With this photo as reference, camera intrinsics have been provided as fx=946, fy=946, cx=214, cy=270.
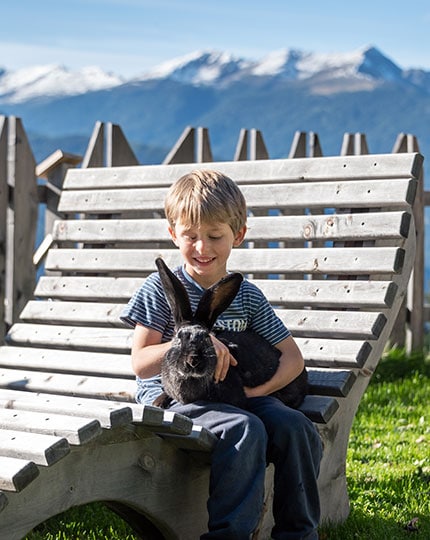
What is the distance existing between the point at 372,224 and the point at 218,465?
159 centimetres

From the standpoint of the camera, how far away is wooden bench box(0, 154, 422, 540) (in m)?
2.87

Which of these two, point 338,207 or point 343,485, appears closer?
point 343,485

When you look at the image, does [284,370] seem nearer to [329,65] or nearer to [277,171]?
[277,171]

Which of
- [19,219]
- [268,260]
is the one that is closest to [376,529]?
[268,260]

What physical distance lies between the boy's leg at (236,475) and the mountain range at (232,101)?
117288mm

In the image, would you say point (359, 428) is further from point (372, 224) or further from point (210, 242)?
point (210, 242)

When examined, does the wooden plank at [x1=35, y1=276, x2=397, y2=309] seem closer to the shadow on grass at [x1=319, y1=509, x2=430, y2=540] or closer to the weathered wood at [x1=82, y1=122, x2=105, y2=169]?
the shadow on grass at [x1=319, y1=509, x2=430, y2=540]

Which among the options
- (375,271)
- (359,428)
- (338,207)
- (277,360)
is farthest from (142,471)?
(359,428)

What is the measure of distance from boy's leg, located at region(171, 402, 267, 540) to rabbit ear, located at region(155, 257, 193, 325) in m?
0.36

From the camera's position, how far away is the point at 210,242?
3459mm

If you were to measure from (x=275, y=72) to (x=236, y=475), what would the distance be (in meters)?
149

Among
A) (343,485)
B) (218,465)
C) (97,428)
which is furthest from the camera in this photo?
(343,485)

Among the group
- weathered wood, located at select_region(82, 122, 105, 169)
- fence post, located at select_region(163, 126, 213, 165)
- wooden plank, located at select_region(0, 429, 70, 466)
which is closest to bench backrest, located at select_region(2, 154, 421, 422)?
wooden plank, located at select_region(0, 429, 70, 466)

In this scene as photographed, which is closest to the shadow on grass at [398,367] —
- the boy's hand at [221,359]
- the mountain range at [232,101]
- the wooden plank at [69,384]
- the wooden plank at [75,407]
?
the wooden plank at [69,384]
